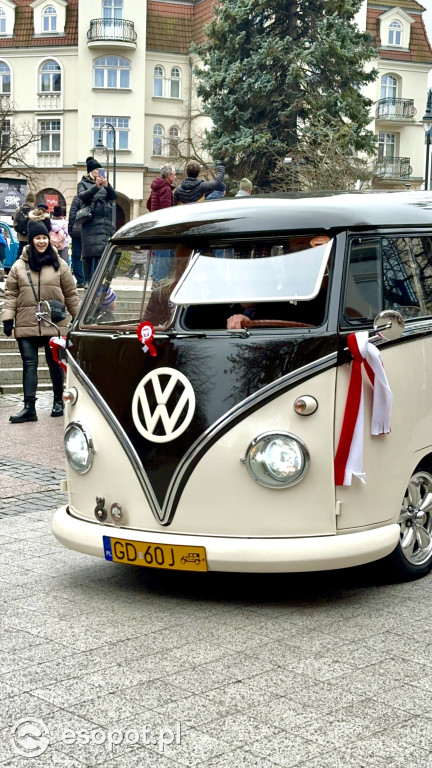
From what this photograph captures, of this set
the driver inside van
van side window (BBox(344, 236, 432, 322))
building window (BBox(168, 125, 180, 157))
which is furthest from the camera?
building window (BBox(168, 125, 180, 157))

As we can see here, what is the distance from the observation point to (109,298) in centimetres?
695

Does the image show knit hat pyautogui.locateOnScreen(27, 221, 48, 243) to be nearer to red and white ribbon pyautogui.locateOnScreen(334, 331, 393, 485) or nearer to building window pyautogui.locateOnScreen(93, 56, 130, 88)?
red and white ribbon pyautogui.locateOnScreen(334, 331, 393, 485)

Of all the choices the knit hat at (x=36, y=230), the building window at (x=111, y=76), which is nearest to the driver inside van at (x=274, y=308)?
the knit hat at (x=36, y=230)

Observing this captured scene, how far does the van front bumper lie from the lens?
18.8 feet

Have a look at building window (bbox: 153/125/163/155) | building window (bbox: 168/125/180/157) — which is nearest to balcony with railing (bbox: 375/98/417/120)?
building window (bbox: 168/125/180/157)

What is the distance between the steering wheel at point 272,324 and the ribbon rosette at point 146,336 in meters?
0.50

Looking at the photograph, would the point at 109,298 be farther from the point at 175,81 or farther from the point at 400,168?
the point at 400,168

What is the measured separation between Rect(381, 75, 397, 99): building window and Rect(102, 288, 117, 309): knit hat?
62.5 m

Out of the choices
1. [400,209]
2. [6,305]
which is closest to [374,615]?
[400,209]

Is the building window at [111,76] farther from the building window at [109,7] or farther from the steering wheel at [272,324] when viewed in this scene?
the steering wheel at [272,324]

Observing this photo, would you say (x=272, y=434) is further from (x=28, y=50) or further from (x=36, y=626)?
(x=28, y=50)

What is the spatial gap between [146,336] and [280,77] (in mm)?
36872

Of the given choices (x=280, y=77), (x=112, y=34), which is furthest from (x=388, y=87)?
(x=280, y=77)

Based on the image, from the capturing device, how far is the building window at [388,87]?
6675cm
